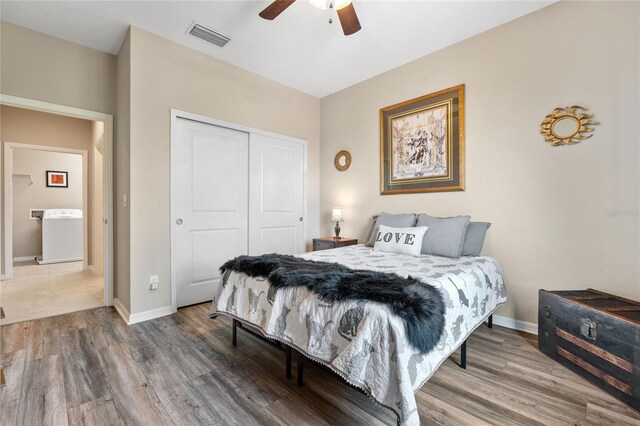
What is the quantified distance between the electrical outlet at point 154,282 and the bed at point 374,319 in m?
1.01

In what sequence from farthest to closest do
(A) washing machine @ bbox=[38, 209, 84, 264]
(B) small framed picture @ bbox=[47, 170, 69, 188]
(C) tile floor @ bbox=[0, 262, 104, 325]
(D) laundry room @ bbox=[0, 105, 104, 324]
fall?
(B) small framed picture @ bbox=[47, 170, 69, 188] → (A) washing machine @ bbox=[38, 209, 84, 264] → (D) laundry room @ bbox=[0, 105, 104, 324] → (C) tile floor @ bbox=[0, 262, 104, 325]

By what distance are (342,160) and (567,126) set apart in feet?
8.05

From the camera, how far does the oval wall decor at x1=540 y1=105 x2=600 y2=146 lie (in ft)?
7.31

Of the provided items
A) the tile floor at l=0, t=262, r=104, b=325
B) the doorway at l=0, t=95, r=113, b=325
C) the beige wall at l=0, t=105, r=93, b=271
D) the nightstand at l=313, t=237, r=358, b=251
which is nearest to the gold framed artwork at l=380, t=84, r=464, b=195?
the nightstand at l=313, t=237, r=358, b=251

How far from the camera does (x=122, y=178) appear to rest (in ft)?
9.50

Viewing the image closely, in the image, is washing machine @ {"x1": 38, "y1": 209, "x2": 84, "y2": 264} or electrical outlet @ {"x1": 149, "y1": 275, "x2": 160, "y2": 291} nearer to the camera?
electrical outlet @ {"x1": 149, "y1": 275, "x2": 160, "y2": 291}

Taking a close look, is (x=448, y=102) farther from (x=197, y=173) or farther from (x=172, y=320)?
(x=172, y=320)

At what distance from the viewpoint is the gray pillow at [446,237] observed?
245 cm

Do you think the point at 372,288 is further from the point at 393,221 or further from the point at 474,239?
the point at 393,221

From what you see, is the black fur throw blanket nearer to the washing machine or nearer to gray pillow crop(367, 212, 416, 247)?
gray pillow crop(367, 212, 416, 247)

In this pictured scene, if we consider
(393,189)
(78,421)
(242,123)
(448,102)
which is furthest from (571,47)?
(78,421)

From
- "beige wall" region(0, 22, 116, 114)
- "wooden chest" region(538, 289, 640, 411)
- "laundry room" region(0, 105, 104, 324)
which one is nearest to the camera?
"wooden chest" region(538, 289, 640, 411)

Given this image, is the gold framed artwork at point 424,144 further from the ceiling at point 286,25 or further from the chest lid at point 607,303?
the chest lid at point 607,303

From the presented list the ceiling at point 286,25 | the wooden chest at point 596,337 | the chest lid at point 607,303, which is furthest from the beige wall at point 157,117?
the chest lid at point 607,303
